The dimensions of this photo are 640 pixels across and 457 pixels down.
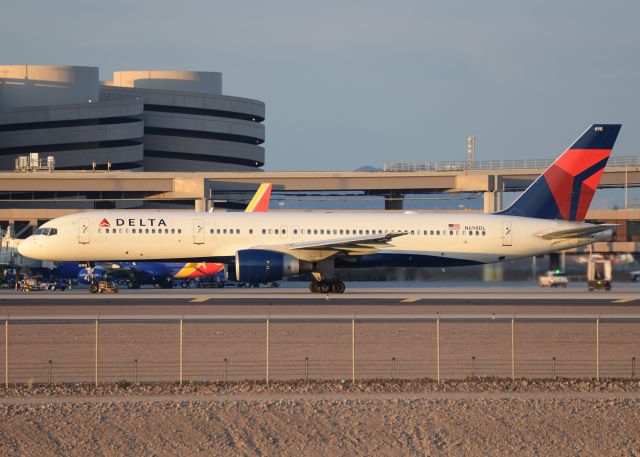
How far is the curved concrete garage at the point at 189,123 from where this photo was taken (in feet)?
438

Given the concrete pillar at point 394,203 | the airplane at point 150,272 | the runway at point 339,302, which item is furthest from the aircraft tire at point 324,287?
the concrete pillar at point 394,203

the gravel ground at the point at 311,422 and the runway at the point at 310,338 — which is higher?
the runway at the point at 310,338

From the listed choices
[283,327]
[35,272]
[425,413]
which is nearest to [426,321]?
[283,327]

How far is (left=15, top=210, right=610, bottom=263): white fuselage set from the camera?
49094mm

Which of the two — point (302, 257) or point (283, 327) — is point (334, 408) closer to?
point (283, 327)

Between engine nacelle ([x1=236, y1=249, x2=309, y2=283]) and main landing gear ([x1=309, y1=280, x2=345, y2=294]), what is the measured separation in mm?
2036

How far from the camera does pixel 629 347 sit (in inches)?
1180

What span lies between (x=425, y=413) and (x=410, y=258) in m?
31.4

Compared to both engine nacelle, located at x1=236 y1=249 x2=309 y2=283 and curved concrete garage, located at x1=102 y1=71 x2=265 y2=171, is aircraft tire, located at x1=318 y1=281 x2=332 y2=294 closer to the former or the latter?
engine nacelle, located at x1=236 y1=249 x2=309 y2=283

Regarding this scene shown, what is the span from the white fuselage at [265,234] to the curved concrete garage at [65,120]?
71160 mm

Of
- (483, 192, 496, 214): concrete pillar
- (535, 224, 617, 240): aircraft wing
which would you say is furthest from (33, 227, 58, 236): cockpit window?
(483, 192, 496, 214): concrete pillar

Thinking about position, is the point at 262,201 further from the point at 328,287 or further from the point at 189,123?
the point at 189,123

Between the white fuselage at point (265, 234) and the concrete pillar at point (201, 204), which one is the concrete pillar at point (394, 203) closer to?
the concrete pillar at point (201, 204)

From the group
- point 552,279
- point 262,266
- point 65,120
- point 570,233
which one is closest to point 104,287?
→ point 262,266
